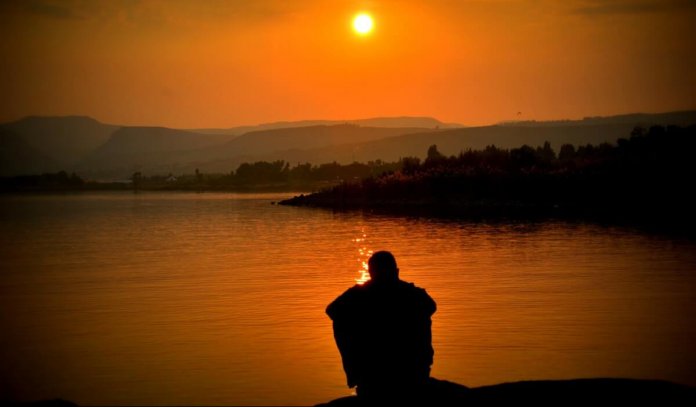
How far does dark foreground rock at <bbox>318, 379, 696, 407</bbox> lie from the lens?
10.6 meters

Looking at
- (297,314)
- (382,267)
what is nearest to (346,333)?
(382,267)

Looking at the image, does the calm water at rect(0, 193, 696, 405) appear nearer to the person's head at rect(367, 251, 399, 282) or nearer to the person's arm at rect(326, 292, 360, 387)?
the person's arm at rect(326, 292, 360, 387)

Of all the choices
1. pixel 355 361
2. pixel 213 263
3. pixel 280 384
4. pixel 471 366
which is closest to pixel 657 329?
pixel 471 366

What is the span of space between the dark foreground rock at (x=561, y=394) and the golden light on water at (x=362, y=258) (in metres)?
12.6

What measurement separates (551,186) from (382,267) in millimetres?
65415

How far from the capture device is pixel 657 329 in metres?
18.3

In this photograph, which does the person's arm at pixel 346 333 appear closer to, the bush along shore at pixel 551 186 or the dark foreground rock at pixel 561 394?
the dark foreground rock at pixel 561 394

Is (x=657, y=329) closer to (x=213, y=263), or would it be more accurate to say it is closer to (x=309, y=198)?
(x=213, y=263)

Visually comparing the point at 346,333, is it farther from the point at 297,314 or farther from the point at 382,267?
the point at 297,314

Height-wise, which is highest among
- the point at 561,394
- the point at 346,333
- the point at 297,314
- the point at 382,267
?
the point at 382,267

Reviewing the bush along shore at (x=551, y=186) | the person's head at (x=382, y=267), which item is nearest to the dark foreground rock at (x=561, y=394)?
the person's head at (x=382, y=267)

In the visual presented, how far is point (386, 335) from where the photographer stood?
1062 centimetres

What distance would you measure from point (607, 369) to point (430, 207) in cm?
6227

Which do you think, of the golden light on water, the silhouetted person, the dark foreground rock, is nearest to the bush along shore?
the golden light on water
